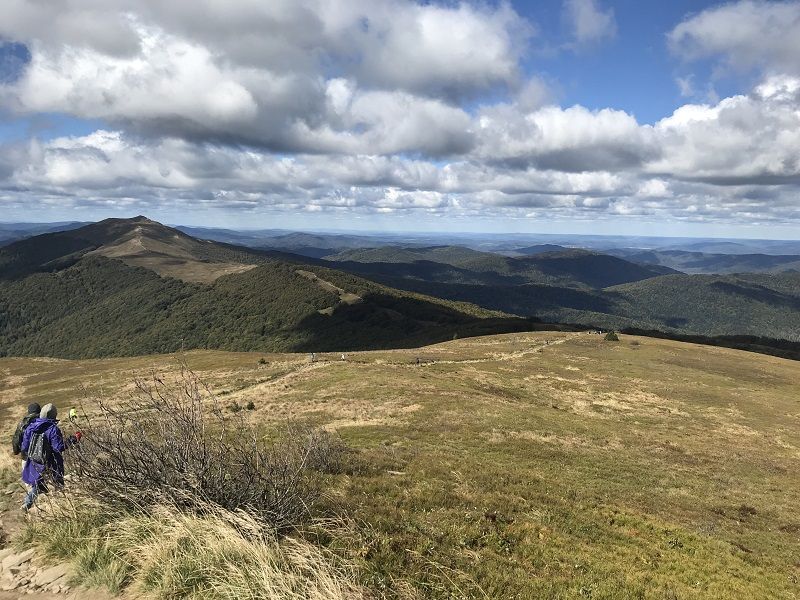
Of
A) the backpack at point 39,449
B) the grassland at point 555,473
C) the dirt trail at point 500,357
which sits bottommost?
the dirt trail at point 500,357

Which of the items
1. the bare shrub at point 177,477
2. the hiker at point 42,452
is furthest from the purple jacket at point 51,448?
the bare shrub at point 177,477

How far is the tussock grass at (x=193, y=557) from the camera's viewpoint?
658 cm

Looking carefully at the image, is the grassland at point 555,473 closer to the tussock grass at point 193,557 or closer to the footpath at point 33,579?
the tussock grass at point 193,557

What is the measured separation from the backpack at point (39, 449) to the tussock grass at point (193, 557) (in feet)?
6.71

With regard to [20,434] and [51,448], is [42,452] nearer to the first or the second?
[51,448]

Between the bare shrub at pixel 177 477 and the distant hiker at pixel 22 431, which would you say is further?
the distant hiker at pixel 22 431

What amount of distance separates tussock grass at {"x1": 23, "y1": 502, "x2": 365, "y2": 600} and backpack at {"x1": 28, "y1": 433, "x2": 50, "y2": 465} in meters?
2.04

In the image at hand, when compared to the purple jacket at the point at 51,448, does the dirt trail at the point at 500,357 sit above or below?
below

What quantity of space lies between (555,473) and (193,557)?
1790cm

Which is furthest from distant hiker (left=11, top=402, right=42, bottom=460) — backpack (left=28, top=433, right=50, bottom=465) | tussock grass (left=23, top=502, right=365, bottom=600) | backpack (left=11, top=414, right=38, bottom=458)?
tussock grass (left=23, top=502, right=365, bottom=600)

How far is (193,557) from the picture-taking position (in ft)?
23.3

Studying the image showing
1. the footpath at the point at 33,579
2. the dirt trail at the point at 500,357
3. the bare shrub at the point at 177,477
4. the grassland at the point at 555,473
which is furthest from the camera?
the dirt trail at the point at 500,357

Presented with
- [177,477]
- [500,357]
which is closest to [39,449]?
[177,477]

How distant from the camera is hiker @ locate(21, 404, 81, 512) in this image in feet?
32.2
